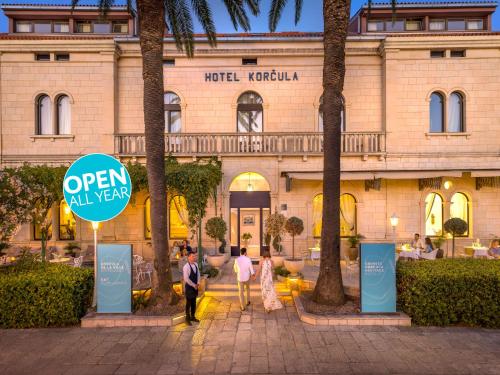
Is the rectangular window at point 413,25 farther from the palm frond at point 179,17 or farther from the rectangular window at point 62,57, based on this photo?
the rectangular window at point 62,57

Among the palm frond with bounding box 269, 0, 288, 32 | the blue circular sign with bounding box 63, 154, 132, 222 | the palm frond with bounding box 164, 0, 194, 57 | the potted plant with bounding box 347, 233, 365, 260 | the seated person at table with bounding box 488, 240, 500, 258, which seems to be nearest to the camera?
the blue circular sign with bounding box 63, 154, 132, 222

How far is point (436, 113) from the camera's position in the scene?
16141 mm

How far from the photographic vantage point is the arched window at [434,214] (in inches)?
628

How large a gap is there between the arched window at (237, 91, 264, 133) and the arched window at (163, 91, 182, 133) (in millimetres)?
3255

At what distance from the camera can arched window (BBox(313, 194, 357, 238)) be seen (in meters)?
16.0

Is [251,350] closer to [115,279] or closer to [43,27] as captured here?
[115,279]

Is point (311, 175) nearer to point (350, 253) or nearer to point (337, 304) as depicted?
point (350, 253)

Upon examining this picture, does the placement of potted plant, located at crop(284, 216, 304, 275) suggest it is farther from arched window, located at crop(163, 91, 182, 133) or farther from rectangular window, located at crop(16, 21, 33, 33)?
rectangular window, located at crop(16, 21, 33, 33)

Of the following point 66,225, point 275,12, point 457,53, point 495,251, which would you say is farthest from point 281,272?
point 457,53

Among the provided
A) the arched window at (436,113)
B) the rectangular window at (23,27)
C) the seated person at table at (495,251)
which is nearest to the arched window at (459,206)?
the seated person at table at (495,251)

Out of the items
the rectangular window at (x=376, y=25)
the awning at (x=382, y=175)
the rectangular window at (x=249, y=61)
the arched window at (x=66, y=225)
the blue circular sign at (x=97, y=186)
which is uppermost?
the rectangular window at (x=376, y=25)

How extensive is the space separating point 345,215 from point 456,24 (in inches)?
538

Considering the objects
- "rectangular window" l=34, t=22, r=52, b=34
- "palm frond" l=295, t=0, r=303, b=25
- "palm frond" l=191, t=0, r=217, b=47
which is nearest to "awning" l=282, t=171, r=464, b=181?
"palm frond" l=295, t=0, r=303, b=25

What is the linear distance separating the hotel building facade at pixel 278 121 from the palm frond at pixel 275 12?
3.32m
